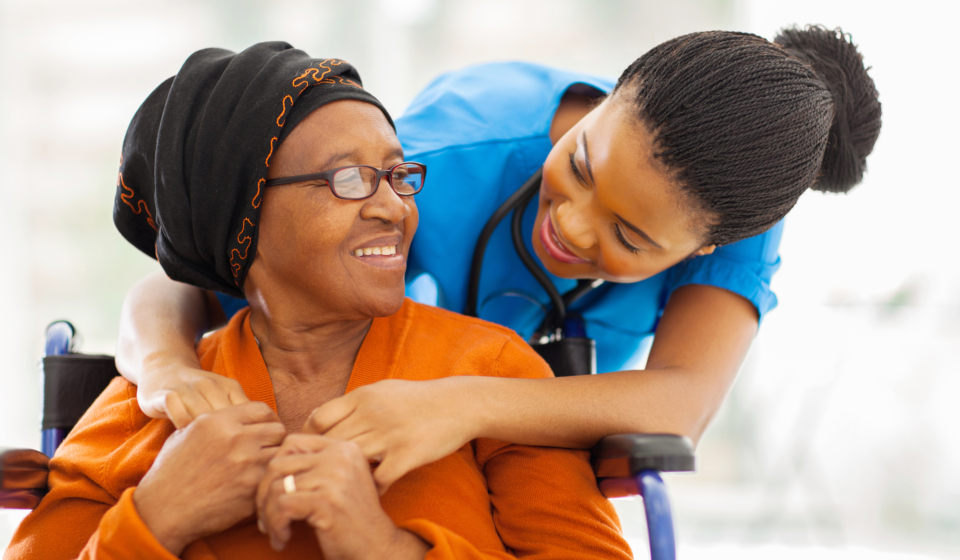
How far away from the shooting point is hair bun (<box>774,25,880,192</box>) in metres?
1.25

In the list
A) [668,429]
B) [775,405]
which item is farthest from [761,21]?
[668,429]

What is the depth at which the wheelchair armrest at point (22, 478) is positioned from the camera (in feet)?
3.14

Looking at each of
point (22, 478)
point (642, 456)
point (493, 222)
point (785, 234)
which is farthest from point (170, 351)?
point (785, 234)

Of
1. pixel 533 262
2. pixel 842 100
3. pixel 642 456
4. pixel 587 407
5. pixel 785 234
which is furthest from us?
pixel 785 234

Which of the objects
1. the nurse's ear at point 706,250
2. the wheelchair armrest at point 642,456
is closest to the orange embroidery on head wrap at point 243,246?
the wheelchair armrest at point 642,456

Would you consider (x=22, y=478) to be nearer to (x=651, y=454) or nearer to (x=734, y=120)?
(x=651, y=454)

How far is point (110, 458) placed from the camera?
3.37 ft

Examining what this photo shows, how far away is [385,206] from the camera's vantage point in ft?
3.52

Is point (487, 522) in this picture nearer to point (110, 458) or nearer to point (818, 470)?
point (110, 458)

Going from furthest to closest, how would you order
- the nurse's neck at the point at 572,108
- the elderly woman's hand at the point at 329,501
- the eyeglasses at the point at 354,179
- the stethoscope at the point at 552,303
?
the nurse's neck at the point at 572,108
the stethoscope at the point at 552,303
the eyeglasses at the point at 354,179
the elderly woman's hand at the point at 329,501

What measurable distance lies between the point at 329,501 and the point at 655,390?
574mm

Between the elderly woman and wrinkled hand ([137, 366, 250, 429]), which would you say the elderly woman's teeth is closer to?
the elderly woman

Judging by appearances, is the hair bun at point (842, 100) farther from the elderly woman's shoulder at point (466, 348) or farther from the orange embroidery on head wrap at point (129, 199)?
the orange embroidery on head wrap at point (129, 199)

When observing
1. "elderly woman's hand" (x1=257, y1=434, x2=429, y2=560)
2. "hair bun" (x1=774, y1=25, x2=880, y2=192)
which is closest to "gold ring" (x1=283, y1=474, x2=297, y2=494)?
"elderly woman's hand" (x1=257, y1=434, x2=429, y2=560)
